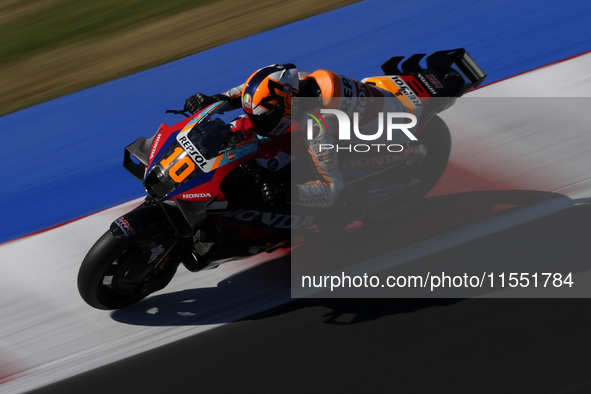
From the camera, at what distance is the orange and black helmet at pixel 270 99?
4898mm

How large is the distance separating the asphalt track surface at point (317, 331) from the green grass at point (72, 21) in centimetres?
451

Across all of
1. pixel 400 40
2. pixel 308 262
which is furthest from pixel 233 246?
pixel 400 40

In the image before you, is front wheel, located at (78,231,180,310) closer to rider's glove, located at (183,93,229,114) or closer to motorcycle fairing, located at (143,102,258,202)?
motorcycle fairing, located at (143,102,258,202)

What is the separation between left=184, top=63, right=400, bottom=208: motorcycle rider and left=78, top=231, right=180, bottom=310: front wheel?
0.93m

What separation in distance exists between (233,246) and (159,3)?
6.40m

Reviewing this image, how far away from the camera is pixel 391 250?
5871mm

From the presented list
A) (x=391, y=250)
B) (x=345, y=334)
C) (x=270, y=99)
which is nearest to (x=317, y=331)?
(x=345, y=334)

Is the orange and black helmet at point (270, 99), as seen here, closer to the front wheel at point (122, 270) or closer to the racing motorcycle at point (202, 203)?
the racing motorcycle at point (202, 203)

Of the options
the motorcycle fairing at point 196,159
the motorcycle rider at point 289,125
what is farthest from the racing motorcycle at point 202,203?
the motorcycle rider at point 289,125

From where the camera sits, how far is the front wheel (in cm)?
498

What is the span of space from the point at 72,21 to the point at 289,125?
6384 millimetres

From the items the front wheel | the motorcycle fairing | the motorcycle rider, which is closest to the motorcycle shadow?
the front wheel

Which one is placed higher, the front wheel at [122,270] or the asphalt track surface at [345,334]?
the front wheel at [122,270]

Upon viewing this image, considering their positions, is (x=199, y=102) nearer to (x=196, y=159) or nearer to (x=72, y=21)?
(x=196, y=159)
